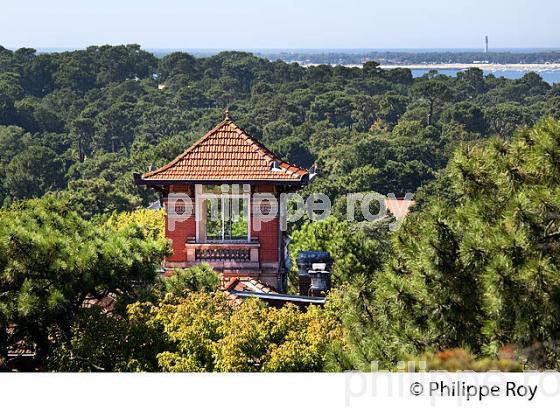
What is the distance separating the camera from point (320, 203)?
3862 centimetres

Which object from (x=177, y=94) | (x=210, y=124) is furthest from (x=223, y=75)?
(x=210, y=124)

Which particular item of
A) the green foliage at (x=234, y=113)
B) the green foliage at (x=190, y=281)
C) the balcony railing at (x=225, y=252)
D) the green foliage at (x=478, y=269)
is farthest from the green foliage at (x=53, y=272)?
the green foliage at (x=234, y=113)

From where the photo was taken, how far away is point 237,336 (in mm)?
8852

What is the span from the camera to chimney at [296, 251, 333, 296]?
523 inches

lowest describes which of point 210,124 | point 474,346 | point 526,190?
point 210,124

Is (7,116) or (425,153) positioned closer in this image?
(425,153)

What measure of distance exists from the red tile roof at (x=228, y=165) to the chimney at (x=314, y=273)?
0.97m

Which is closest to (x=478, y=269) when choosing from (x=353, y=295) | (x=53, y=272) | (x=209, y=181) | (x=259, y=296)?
(x=353, y=295)

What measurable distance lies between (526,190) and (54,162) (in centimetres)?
4343

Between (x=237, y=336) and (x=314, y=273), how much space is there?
4.52 m

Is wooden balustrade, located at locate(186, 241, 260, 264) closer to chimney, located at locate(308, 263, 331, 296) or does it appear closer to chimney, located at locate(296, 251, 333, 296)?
chimney, located at locate(296, 251, 333, 296)

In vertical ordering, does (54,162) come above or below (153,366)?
below

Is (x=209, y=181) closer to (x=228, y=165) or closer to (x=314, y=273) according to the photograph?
(x=228, y=165)

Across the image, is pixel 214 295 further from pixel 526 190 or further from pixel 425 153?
pixel 425 153
